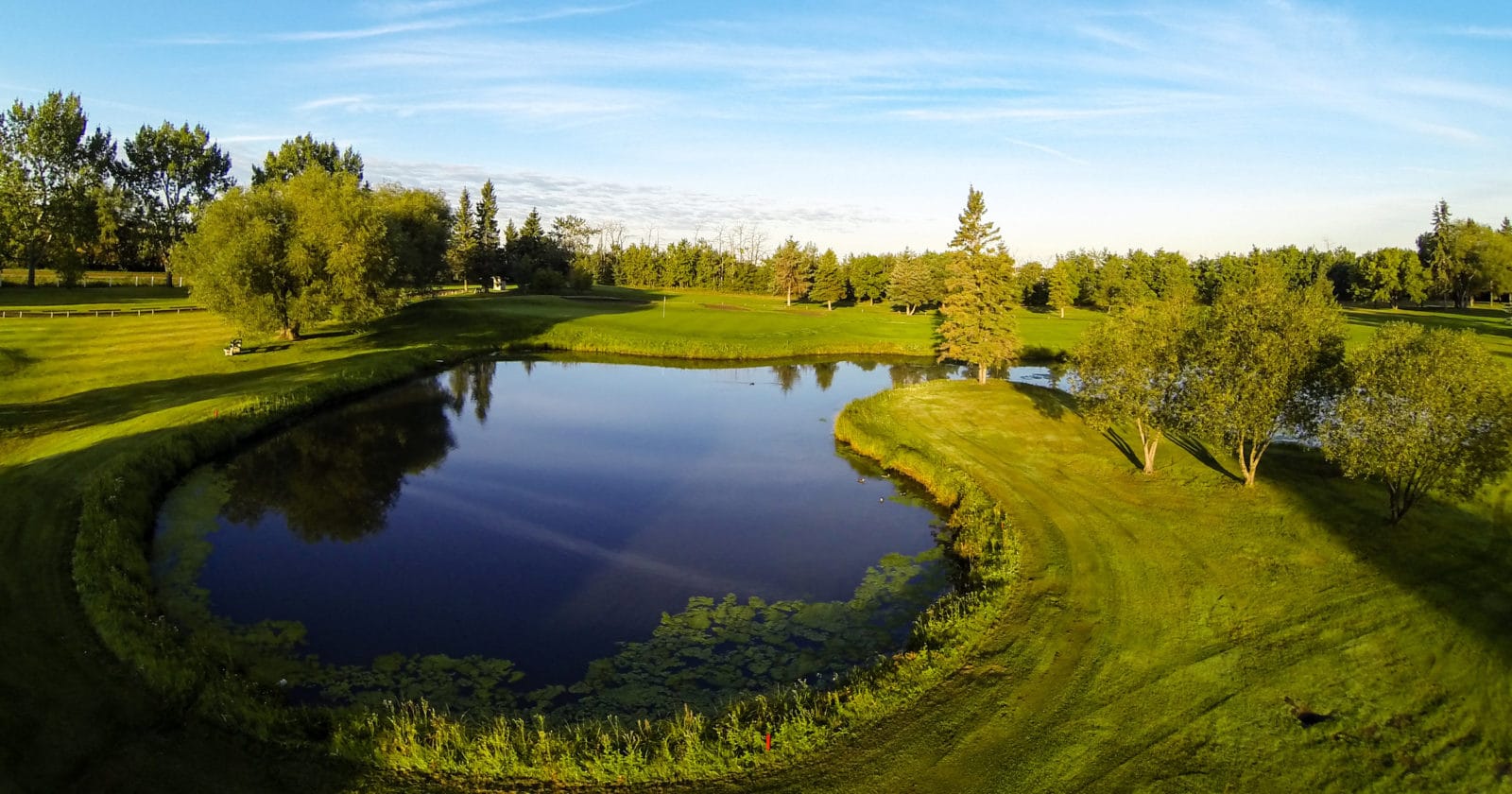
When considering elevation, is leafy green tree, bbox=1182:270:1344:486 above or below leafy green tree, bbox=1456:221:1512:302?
below

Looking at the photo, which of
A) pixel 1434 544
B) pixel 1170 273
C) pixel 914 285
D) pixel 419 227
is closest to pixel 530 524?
pixel 1434 544

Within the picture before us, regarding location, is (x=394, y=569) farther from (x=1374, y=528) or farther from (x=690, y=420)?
(x=1374, y=528)

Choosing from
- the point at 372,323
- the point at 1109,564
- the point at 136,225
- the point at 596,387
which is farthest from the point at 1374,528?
the point at 136,225

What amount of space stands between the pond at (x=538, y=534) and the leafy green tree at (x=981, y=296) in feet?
48.6

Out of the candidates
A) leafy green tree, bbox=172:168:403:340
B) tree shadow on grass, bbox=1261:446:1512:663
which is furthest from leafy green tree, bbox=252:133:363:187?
tree shadow on grass, bbox=1261:446:1512:663

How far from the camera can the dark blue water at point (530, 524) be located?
18656mm

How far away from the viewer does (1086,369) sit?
98.0ft

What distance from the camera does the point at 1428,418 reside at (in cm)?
2027

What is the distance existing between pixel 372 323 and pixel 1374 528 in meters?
67.7

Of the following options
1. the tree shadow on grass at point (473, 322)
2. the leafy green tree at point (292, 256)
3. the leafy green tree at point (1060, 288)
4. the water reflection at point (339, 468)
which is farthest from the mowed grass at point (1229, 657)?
the leafy green tree at point (1060, 288)

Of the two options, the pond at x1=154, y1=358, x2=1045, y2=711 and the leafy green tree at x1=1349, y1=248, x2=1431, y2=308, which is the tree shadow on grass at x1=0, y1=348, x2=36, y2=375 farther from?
the leafy green tree at x1=1349, y1=248, x2=1431, y2=308

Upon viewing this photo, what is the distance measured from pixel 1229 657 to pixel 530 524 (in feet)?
64.8

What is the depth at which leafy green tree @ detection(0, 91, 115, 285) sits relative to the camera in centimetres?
6775

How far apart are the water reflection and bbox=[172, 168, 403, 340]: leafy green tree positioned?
1390 cm
